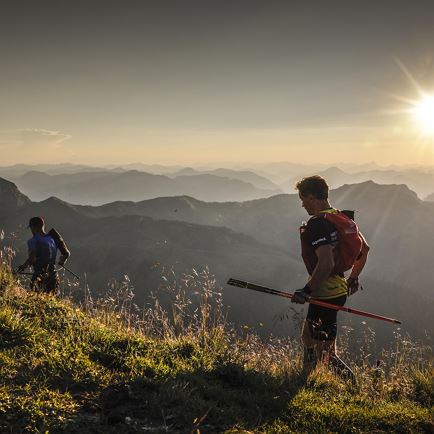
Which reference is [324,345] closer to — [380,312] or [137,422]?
Answer: [137,422]

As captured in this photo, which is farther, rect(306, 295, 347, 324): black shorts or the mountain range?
the mountain range

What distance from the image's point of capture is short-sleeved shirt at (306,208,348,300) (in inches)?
218

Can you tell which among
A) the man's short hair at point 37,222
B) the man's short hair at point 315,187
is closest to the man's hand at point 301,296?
the man's short hair at point 315,187

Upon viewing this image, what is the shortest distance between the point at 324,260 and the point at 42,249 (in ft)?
24.4

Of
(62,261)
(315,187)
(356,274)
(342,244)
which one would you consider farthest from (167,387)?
(62,261)

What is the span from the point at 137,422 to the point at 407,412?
3.05m

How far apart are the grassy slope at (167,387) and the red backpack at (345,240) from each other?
1589 mm

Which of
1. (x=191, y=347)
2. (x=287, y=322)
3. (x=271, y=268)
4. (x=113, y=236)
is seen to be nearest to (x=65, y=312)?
(x=191, y=347)

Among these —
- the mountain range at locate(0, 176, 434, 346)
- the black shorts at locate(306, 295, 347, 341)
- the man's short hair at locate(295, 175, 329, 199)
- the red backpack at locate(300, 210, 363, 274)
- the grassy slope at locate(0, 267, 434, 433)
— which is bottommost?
the mountain range at locate(0, 176, 434, 346)

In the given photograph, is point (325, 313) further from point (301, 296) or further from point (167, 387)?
point (167, 387)

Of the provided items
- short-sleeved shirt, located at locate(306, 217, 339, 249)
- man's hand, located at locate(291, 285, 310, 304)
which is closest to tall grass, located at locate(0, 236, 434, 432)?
man's hand, located at locate(291, 285, 310, 304)

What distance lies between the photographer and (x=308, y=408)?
4109 mm

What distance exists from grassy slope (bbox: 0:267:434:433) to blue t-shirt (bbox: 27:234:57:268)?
411cm

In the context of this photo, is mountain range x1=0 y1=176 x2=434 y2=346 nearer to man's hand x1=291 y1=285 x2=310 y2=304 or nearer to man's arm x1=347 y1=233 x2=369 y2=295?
man's arm x1=347 y1=233 x2=369 y2=295
